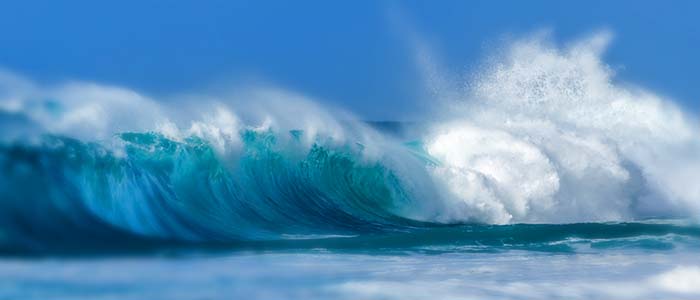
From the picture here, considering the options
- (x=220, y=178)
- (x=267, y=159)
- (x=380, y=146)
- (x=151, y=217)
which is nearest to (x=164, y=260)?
(x=151, y=217)

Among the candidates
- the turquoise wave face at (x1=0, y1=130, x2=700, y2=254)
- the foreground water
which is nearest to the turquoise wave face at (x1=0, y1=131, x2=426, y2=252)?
the turquoise wave face at (x1=0, y1=130, x2=700, y2=254)

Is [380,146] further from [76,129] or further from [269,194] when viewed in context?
[76,129]

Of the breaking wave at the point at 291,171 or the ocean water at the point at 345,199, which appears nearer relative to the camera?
the ocean water at the point at 345,199

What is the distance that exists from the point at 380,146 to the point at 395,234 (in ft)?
11.9

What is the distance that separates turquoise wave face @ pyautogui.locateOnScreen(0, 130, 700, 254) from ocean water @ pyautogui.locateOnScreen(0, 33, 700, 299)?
32 millimetres

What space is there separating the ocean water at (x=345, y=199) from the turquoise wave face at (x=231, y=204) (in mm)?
32

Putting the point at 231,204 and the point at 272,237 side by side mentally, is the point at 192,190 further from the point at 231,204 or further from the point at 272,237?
the point at 272,237

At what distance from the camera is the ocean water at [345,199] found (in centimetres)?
672

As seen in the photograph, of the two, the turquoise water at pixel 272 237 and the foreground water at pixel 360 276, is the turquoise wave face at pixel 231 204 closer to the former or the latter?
the turquoise water at pixel 272 237

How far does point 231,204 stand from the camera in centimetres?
1085

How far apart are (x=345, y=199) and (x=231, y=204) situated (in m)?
1.74

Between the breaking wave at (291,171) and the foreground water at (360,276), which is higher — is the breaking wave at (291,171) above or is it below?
above

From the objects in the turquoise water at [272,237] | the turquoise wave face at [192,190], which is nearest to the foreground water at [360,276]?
the turquoise water at [272,237]

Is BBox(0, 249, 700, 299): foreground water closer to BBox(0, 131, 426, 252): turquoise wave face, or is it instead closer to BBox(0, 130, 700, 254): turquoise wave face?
BBox(0, 130, 700, 254): turquoise wave face
